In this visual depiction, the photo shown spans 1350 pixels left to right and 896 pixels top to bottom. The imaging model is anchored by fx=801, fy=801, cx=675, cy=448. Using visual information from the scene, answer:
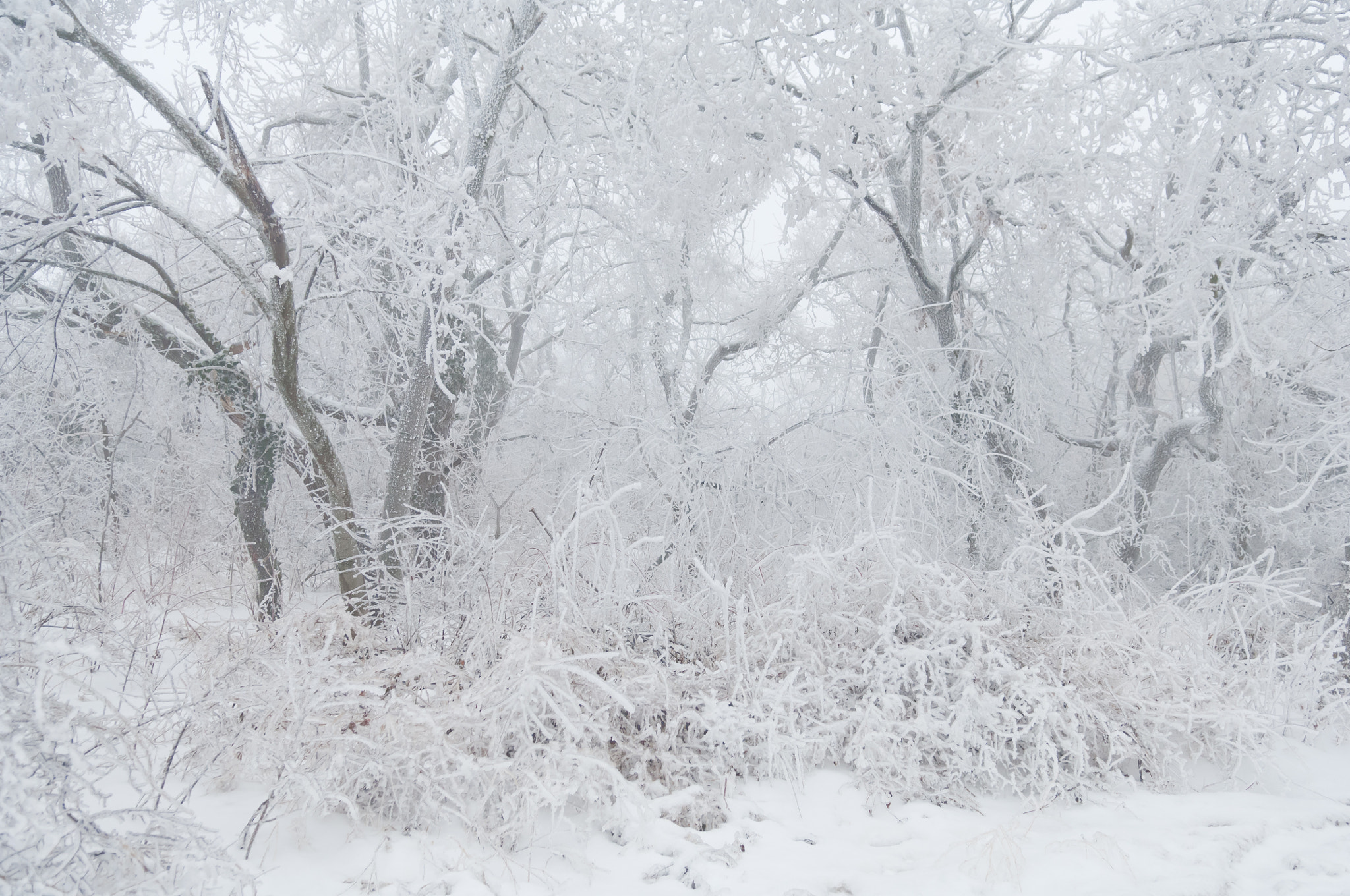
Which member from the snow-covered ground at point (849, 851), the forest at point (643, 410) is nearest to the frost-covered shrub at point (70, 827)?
the forest at point (643, 410)

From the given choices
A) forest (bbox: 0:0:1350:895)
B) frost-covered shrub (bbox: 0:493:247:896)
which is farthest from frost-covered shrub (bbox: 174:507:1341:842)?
frost-covered shrub (bbox: 0:493:247:896)

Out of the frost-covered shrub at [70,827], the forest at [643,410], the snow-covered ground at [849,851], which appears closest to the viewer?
the frost-covered shrub at [70,827]

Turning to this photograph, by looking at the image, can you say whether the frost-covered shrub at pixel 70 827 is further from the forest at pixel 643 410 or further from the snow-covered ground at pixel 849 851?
the snow-covered ground at pixel 849 851

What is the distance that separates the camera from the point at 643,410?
30.9ft

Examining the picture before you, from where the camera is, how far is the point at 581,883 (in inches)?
112

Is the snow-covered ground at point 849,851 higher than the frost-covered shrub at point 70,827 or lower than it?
lower

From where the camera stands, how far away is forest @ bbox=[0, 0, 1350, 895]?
346 centimetres

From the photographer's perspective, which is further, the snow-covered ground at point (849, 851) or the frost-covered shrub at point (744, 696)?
the frost-covered shrub at point (744, 696)

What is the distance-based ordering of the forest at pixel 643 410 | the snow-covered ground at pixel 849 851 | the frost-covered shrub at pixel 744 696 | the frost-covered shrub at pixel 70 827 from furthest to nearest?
1. the forest at pixel 643 410
2. the frost-covered shrub at pixel 744 696
3. the snow-covered ground at pixel 849 851
4. the frost-covered shrub at pixel 70 827

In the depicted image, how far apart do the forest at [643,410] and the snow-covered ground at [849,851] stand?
0.11 meters

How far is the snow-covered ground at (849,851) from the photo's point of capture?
2.82 metres

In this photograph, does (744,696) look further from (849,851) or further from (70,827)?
(70,827)

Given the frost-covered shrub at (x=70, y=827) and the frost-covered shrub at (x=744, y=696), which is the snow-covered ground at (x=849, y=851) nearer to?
the frost-covered shrub at (x=744, y=696)

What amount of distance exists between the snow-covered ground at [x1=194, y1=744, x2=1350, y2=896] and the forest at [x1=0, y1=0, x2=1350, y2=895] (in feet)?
0.35
